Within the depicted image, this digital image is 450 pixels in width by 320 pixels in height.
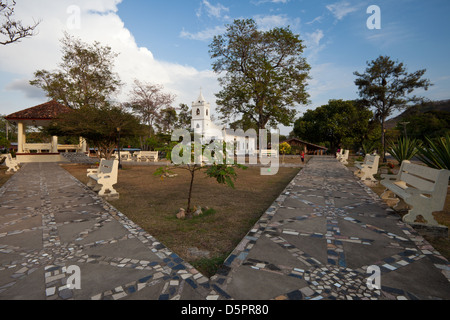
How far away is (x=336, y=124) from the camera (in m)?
42.1

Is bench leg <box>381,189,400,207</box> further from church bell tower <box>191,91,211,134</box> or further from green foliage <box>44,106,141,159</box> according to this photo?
church bell tower <box>191,91,211,134</box>

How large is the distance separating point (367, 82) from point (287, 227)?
34.3m

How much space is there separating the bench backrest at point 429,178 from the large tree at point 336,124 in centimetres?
3759

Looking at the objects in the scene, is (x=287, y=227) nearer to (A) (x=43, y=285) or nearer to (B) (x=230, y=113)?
(A) (x=43, y=285)

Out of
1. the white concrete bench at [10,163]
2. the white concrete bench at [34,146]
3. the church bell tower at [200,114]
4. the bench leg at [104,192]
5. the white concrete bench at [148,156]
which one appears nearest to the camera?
the bench leg at [104,192]

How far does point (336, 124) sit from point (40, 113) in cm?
4498

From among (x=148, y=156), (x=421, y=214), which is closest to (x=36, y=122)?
(x=148, y=156)

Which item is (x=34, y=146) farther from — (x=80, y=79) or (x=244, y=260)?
(x=244, y=260)

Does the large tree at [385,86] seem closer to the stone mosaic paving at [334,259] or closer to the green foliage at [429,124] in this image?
the green foliage at [429,124]

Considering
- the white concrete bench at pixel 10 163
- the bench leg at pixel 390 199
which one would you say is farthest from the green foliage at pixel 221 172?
the white concrete bench at pixel 10 163

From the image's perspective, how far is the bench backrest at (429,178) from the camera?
3404 millimetres

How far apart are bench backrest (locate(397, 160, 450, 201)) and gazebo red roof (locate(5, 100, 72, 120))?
22.5 m
